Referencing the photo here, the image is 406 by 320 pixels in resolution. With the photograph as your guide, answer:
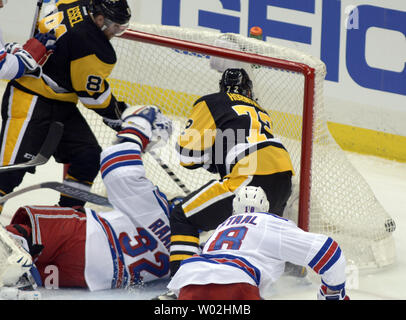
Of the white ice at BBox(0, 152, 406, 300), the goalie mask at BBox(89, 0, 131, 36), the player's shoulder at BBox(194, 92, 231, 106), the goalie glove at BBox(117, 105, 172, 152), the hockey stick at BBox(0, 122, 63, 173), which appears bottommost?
the white ice at BBox(0, 152, 406, 300)

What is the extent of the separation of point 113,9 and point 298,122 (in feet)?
2.95

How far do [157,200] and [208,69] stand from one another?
1.24 metres

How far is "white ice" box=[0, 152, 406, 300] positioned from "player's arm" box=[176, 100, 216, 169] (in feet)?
1.68

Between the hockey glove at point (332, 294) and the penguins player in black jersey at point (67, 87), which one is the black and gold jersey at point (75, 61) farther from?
the hockey glove at point (332, 294)

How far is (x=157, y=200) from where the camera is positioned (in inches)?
142

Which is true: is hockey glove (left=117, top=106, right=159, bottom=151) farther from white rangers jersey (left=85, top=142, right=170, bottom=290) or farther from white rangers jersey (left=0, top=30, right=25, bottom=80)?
white rangers jersey (left=0, top=30, right=25, bottom=80)

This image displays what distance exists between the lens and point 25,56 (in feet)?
12.6

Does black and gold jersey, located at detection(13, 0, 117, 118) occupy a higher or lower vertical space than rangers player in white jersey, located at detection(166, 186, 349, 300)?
higher

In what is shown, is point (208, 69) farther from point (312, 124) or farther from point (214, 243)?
point (214, 243)

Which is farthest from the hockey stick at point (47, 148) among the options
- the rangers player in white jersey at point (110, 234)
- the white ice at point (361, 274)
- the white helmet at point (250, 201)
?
the white helmet at point (250, 201)

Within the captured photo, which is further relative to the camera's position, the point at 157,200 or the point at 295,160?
the point at 295,160

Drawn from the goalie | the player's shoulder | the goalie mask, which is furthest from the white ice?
the goalie mask

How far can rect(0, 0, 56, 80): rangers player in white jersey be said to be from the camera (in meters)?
3.83
